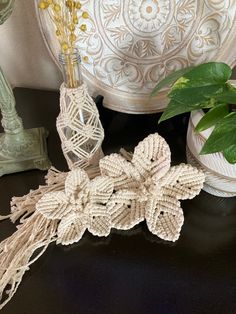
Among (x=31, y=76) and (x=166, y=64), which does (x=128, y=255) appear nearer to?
(x=166, y=64)

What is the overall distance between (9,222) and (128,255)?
0.20m

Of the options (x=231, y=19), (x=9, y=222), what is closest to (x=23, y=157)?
(x=9, y=222)

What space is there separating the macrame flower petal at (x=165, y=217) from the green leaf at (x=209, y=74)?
0.18 meters

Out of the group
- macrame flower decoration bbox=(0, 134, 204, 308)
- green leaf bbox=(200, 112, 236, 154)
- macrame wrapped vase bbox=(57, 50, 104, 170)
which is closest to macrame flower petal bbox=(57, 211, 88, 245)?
macrame flower decoration bbox=(0, 134, 204, 308)

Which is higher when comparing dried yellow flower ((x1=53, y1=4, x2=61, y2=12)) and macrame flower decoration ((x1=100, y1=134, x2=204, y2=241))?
dried yellow flower ((x1=53, y1=4, x2=61, y2=12))

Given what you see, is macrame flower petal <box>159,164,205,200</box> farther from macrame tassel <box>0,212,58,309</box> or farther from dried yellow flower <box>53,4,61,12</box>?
dried yellow flower <box>53,4,61,12</box>

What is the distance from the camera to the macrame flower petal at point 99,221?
56 cm

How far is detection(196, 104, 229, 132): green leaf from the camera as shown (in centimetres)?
52

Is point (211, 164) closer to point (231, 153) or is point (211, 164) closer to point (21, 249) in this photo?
point (231, 153)

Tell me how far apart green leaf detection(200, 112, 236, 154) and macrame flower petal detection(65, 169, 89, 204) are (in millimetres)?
192

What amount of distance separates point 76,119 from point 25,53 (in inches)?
13.8

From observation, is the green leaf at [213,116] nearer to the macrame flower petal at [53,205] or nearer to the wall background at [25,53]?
the macrame flower petal at [53,205]

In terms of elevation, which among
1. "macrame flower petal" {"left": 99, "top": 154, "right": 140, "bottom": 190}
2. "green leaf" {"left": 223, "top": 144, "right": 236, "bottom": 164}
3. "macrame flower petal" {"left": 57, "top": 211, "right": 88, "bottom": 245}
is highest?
"green leaf" {"left": 223, "top": 144, "right": 236, "bottom": 164}

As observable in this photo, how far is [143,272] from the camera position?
526 mm
